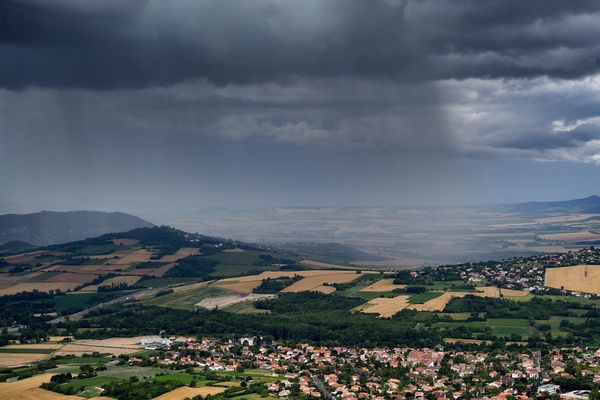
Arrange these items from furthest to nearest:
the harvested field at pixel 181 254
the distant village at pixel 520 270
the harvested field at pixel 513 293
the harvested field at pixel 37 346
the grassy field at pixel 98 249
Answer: the grassy field at pixel 98 249 → the harvested field at pixel 181 254 → the distant village at pixel 520 270 → the harvested field at pixel 513 293 → the harvested field at pixel 37 346

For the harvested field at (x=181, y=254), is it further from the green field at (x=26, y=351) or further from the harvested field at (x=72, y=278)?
the green field at (x=26, y=351)

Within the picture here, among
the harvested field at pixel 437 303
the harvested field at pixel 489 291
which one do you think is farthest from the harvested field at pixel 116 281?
the harvested field at pixel 489 291

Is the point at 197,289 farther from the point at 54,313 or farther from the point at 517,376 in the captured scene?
the point at 517,376

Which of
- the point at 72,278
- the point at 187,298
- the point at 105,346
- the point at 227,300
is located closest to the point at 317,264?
the point at 227,300

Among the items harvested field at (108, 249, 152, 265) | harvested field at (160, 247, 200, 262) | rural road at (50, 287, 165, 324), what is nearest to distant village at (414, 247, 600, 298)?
rural road at (50, 287, 165, 324)

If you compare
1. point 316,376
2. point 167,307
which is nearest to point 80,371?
point 316,376

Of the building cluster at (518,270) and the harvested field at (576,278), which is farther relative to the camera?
the building cluster at (518,270)
